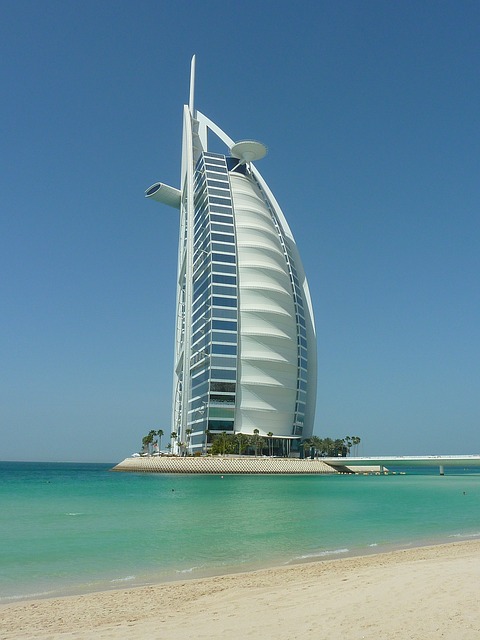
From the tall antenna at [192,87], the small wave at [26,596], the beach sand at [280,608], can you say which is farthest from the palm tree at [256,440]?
the small wave at [26,596]

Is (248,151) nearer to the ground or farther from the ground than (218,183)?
farther from the ground

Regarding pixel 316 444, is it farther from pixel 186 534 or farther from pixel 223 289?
pixel 186 534

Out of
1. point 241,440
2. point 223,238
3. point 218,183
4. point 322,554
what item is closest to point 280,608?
point 322,554

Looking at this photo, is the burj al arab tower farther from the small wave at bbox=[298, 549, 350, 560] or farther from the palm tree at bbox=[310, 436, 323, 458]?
the small wave at bbox=[298, 549, 350, 560]

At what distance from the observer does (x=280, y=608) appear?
10883 millimetres

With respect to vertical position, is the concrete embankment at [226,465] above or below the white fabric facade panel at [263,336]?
below

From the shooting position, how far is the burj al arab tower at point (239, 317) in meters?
95.8

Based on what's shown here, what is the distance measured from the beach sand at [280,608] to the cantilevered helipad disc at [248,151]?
10561 cm

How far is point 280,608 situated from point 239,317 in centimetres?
8649

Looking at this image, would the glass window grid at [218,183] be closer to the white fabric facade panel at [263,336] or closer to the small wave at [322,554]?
the white fabric facade panel at [263,336]

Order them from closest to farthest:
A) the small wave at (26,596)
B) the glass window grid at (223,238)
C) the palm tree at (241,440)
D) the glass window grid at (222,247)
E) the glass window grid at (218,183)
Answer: the small wave at (26,596) < the palm tree at (241,440) < the glass window grid at (222,247) < the glass window grid at (223,238) < the glass window grid at (218,183)

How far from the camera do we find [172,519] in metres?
28.4

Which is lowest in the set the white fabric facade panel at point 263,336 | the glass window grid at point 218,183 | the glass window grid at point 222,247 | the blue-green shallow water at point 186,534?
the blue-green shallow water at point 186,534

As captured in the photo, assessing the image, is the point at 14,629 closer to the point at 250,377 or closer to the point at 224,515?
the point at 224,515
